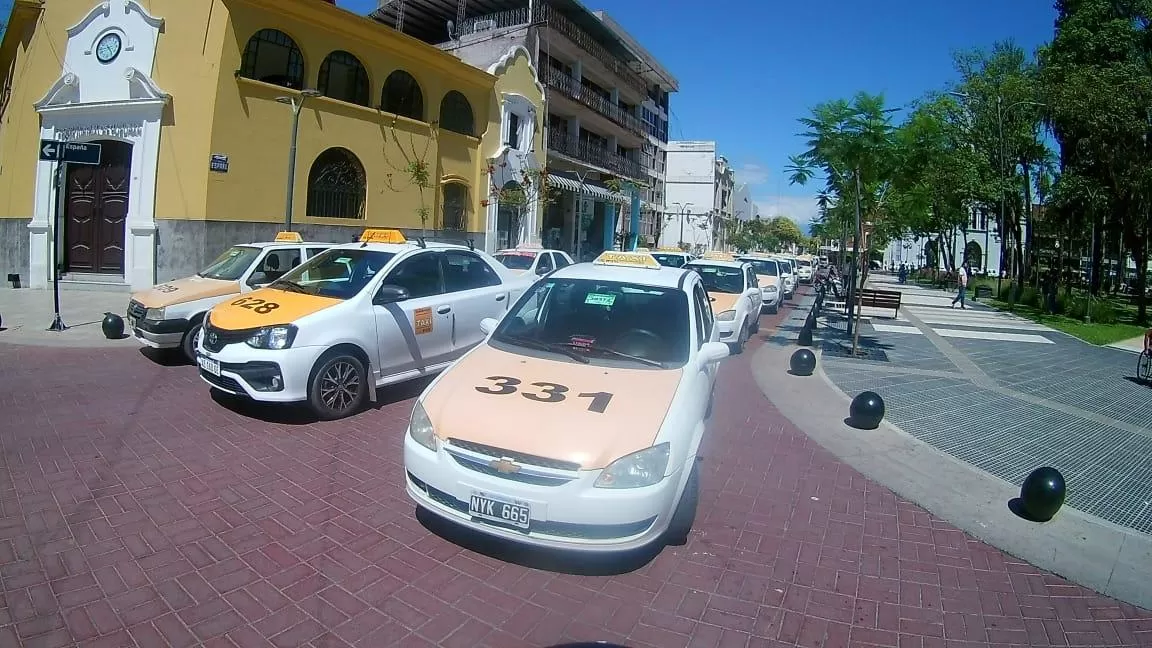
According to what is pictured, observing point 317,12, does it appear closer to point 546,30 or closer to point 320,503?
point 546,30

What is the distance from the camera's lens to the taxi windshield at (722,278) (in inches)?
521

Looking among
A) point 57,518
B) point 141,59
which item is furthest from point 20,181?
point 57,518

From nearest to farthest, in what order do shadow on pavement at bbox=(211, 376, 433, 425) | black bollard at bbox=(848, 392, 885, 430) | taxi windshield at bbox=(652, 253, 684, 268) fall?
shadow on pavement at bbox=(211, 376, 433, 425) → black bollard at bbox=(848, 392, 885, 430) → taxi windshield at bbox=(652, 253, 684, 268)

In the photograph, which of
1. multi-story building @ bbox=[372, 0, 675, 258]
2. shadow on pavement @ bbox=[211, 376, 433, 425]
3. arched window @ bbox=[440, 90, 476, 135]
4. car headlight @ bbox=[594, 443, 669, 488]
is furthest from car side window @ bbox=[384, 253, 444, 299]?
multi-story building @ bbox=[372, 0, 675, 258]

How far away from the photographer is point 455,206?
24531 millimetres

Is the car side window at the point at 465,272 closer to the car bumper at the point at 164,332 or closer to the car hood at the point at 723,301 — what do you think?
the car bumper at the point at 164,332

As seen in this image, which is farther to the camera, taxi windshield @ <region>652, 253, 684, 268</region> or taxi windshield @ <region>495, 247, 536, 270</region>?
taxi windshield @ <region>652, 253, 684, 268</region>

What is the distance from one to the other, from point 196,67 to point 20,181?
6789 mm

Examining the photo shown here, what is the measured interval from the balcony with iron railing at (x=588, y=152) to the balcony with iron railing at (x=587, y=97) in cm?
179

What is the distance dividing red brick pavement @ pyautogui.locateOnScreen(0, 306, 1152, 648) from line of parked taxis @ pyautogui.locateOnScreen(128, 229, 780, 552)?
373 millimetres

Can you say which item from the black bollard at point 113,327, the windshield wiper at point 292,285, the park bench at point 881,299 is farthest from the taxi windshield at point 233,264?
the park bench at point 881,299

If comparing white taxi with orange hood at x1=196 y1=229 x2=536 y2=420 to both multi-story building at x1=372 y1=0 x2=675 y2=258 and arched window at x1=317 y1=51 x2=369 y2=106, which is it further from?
multi-story building at x1=372 y1=0 x2=675 y2=258

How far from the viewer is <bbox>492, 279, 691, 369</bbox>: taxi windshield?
15.7 feet

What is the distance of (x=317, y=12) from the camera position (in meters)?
18.2
